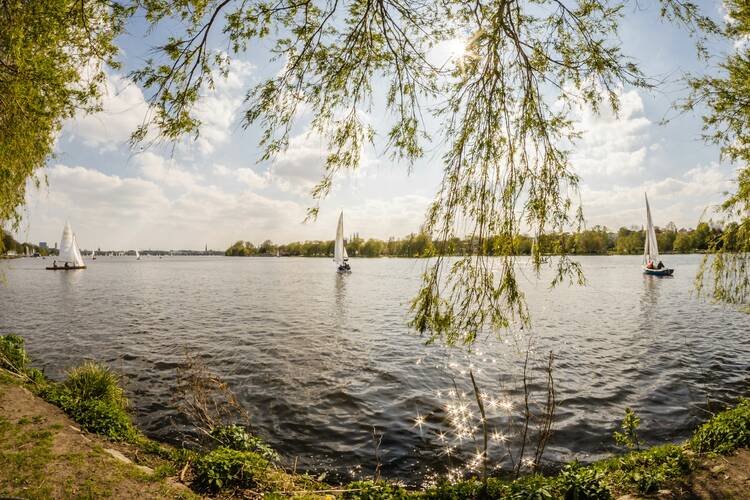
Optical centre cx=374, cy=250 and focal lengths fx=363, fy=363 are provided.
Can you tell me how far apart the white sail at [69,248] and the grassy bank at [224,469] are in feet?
224

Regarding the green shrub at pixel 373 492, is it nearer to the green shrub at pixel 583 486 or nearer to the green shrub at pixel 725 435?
the green shrub at pixel 583 486

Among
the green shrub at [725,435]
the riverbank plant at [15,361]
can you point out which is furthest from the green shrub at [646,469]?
the riverbank plant at [15,361]

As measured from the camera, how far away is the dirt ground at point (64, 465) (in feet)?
18.1

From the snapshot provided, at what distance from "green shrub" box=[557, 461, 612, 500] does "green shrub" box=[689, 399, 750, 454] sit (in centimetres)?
275

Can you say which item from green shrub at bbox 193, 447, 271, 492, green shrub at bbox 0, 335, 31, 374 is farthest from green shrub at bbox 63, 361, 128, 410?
green shrub at bbox 193, 447, 271, 492

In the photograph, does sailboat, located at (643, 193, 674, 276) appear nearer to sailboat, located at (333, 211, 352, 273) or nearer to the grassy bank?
sailboat, located at (333, 211, 352, 273)

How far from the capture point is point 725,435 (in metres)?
6.91

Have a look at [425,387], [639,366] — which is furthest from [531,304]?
[425,387]

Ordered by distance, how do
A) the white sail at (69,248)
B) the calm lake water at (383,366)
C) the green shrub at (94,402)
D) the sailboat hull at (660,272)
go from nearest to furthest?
the green shrub at (94,402), the calm lake water at (383,366), the sailboat hull at (660,272), the white sail at (69,248)

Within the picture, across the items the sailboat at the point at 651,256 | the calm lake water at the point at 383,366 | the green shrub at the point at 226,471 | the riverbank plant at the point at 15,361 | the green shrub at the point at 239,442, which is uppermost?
the sailboat at the point at 651,256

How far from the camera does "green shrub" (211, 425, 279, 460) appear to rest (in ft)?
24.9

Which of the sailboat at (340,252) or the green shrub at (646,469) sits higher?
the sailboat at (340,252)

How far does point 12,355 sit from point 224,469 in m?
9.78

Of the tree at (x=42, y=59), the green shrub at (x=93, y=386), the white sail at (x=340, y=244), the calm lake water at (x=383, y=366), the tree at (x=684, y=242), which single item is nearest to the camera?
the tree at (x=42, y=59)
